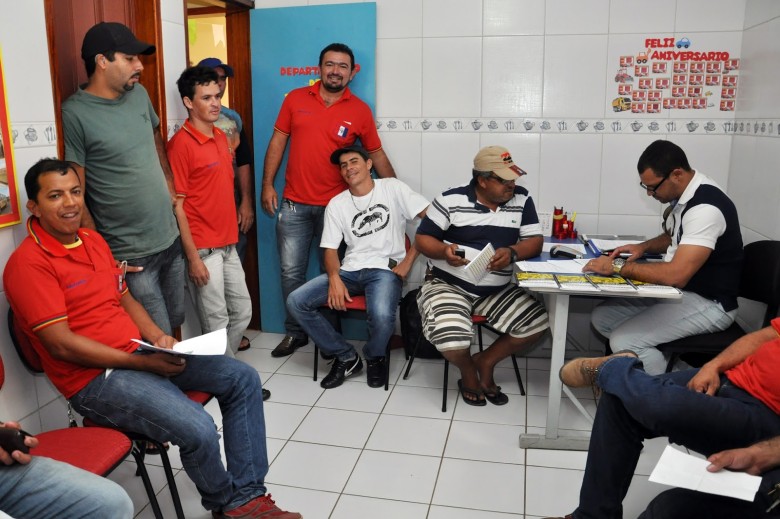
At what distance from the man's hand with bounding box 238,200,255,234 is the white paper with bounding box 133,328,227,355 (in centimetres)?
172

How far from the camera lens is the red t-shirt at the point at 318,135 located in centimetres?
375

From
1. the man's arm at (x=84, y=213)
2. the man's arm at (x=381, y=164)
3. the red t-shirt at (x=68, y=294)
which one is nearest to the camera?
the red t-shirt at (x=68, y=294)

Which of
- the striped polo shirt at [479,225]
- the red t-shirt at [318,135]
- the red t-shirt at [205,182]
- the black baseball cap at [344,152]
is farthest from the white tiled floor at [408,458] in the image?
the black baseball cap at [344,152]

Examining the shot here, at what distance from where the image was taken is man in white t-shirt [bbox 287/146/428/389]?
3461mm

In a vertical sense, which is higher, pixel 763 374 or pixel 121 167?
pixel 121 167

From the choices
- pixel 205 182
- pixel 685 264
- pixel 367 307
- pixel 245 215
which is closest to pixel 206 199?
pixel 205 182

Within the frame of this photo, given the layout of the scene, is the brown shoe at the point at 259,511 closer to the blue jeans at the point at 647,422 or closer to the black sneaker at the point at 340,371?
the blue jeans at the point at 647,422

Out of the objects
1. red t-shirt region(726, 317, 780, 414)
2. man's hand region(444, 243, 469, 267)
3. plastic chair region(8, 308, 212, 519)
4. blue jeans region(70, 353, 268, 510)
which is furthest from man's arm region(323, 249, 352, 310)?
red t-shirt region(726, 317, 780, 414)

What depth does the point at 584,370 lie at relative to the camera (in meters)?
2.16

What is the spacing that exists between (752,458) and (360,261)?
2.24 m

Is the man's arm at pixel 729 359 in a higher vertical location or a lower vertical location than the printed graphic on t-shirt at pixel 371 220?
lower

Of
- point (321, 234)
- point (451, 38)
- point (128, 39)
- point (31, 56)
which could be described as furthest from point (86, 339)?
point (451, 38)

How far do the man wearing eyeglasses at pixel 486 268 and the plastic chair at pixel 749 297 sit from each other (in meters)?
0.64

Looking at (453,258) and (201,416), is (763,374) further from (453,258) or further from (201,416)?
(201,416)
